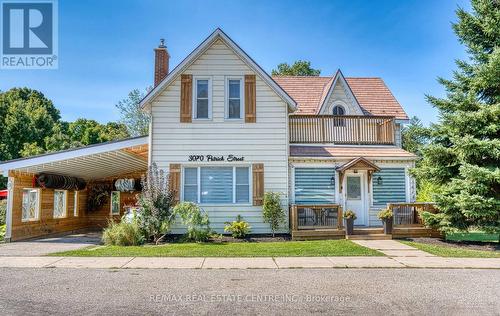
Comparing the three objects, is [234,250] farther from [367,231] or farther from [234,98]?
[234,98]

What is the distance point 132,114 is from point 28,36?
25202 mm

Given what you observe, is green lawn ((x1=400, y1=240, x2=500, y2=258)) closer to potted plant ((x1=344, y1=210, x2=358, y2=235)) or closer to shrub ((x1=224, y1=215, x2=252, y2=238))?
potted plant ((x1=344, y1=210, x2=358, y2=235))

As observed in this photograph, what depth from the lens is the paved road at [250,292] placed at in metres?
5.32

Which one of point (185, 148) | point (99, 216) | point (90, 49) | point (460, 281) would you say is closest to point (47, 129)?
point (99, 216)

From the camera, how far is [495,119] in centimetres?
1170

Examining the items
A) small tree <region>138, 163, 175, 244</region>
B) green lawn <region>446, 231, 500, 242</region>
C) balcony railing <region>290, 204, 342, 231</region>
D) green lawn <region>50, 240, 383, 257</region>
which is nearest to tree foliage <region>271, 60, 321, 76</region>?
green lawn <region>446, 231, 500, 242</region>

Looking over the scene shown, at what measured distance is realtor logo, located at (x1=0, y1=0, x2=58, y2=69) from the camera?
43.5 ft

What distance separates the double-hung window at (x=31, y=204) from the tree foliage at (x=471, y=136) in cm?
1416

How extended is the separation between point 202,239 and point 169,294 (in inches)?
259

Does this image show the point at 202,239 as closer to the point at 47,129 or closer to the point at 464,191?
the point at 464,191

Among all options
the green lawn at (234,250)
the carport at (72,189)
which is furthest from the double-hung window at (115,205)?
the green lawn at (234,250)

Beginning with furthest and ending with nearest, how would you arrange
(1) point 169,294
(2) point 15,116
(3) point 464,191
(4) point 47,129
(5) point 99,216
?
(4) point 47,129 < (2) point 15,116 < (5) point 99,216 < (3) point 464,191 < (1) point 169,294

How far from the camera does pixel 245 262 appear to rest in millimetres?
8898

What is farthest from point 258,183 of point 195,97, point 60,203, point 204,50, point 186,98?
point 60,203
